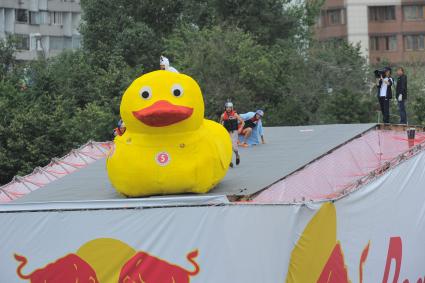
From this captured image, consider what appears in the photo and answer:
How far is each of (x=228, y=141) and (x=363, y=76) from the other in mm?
28309

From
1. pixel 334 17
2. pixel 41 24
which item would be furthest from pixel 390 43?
pixel 41 24

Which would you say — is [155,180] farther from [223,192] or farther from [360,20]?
[360,20]

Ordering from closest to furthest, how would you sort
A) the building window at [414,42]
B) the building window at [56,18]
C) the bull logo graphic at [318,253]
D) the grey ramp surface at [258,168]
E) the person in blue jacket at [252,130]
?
the bull logo graphic at [318,253], the grey ramp surface at [258,168], the person in blue jacket at [252,130], the building window at [414,42], the building window at [56,18]

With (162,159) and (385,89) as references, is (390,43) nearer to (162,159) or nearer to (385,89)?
(385,89)

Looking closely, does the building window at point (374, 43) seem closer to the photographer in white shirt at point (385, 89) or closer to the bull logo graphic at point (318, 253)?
the photographer in white shirt at point (385, 89)

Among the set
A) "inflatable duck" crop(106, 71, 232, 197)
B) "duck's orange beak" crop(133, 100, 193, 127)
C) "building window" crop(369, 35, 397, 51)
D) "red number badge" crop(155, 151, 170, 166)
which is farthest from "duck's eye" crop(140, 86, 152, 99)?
"building window" crop(369, 35, 397, 51)

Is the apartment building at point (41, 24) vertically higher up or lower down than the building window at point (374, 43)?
higher up

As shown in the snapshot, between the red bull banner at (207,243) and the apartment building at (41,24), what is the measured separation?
54.5 metres

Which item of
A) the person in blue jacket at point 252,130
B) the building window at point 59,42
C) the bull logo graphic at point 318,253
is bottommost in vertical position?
the bull logo graphic at point 318,253

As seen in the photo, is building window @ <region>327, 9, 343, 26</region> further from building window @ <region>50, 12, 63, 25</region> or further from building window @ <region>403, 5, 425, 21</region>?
building window @ <region>50, 12, 63, 25</region>

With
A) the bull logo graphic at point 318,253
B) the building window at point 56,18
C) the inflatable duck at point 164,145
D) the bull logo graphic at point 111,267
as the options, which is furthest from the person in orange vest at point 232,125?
the building window at point 56,18

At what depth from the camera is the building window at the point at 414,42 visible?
76981 millimetres

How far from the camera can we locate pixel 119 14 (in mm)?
55719

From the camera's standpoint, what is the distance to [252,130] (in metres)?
24.9
